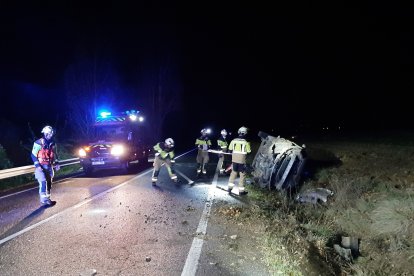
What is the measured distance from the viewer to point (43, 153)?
9047mm

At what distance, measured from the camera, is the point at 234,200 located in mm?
9250

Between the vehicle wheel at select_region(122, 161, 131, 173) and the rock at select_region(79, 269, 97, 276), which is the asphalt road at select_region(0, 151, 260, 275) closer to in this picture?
the rock at select_region(79, 269, 97, 276)

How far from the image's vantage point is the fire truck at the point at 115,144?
47.5ft

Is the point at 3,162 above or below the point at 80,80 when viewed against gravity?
A: below

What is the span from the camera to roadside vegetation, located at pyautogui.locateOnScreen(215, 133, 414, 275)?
538 centimetres

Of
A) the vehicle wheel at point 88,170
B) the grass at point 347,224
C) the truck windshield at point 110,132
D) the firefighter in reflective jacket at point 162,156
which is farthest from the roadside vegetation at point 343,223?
the vehicle wheel at point 88,170

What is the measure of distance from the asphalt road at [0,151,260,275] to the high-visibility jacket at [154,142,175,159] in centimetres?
106

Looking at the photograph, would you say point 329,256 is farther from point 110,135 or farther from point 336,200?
point 110,135

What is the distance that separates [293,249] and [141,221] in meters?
3.12

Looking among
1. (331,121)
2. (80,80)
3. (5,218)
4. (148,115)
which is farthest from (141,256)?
(331,121)

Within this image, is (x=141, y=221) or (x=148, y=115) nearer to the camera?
(x=141, y=221)

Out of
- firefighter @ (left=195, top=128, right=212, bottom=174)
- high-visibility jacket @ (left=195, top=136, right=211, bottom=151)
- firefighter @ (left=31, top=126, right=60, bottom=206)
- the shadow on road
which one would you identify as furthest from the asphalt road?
high-visibility jacket @ (left=195, top=136, right=211, bottom=151)

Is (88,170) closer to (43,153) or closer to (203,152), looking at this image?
(203,152)

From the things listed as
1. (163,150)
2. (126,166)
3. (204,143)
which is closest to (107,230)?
(163,150)
